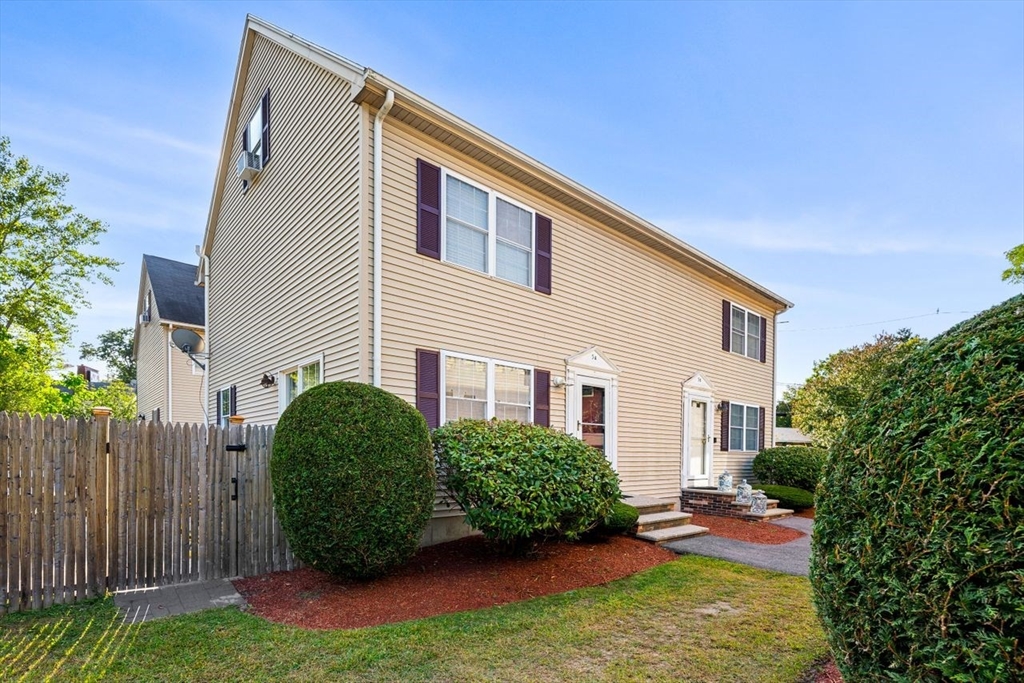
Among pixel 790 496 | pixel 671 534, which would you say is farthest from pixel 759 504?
pixel 671 534

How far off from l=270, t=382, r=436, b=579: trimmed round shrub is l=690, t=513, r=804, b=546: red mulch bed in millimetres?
5357

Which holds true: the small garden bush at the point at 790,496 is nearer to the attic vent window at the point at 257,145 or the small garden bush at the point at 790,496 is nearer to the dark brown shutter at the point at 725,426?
the dark brown shutter at the point at 725,426

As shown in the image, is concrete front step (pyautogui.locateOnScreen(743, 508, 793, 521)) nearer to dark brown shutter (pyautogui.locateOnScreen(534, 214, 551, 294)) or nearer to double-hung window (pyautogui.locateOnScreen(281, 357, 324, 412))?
dark brown shutter (pyautogui.locateOnScreen(534, 214, 551, 294))

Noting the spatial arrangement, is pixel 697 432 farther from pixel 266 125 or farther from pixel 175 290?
pixel 175 290

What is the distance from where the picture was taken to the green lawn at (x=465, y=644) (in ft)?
11.5

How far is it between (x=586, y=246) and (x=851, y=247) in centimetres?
1038

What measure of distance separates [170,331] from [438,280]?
11577 mm

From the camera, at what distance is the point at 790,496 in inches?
447

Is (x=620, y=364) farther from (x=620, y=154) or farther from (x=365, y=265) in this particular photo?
(x=620, y=154)

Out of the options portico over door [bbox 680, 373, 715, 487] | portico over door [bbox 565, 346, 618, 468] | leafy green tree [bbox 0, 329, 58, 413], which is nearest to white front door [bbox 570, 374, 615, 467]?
portico over door [bbox 565, 346, 618, 468]

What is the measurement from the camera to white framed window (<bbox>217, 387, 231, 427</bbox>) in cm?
1106

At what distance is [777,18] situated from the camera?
8688 millimetres

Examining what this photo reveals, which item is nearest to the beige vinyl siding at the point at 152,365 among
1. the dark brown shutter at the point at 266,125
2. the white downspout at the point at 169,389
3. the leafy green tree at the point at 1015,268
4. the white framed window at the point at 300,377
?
the white downspout at the point at 169,389

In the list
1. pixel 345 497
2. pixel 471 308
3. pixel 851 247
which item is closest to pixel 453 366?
pixel 471 308
